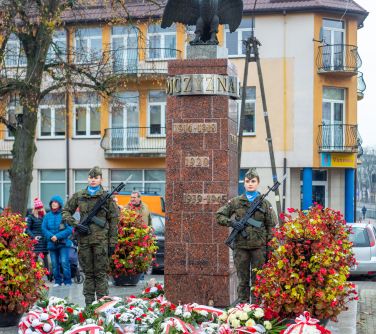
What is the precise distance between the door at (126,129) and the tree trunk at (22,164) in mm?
14240

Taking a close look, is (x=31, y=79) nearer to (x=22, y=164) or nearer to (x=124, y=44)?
(x=22, y=164)

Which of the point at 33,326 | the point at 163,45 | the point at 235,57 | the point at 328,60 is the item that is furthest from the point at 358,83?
the point at 33,326

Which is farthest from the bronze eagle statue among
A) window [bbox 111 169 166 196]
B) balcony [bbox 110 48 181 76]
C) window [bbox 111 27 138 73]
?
window [bbox 111 169 166 196]

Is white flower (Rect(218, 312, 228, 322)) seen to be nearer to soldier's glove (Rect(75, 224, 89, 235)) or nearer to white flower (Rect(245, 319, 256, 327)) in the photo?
white flower (Rect(245, 319, 256, 327))

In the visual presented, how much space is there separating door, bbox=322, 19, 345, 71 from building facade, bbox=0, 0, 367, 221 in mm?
43

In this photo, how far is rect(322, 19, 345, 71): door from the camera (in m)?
35.3

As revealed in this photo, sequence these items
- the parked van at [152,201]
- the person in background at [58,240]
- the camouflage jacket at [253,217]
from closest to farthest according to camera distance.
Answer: the camouflage jacket at [253,217], the person in background at [58,240], the parked van at [152,201]

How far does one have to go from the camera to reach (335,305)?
30.2ft

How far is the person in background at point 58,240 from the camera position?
15.9 m

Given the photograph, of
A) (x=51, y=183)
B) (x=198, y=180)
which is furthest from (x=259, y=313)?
(x=51, y=183)

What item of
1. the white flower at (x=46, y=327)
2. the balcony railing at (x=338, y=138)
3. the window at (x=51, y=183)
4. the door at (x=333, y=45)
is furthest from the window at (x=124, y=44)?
the white flower at (x=46, y=327)

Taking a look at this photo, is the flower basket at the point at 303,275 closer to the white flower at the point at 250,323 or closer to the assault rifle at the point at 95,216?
the white flower at the point at 250,323

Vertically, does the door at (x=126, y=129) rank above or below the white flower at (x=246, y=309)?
above

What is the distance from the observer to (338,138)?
35.4 meters
